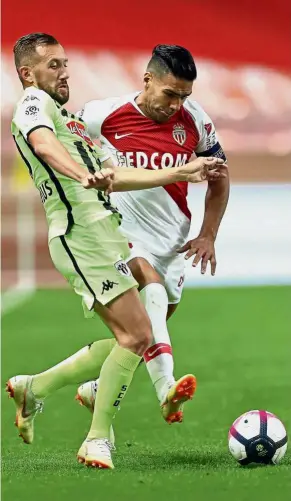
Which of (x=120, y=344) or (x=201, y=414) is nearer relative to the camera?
(x=120, y=344)

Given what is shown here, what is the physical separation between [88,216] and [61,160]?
16.8 inches

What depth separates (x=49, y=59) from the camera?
18.0 feet

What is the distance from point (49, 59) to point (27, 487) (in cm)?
196

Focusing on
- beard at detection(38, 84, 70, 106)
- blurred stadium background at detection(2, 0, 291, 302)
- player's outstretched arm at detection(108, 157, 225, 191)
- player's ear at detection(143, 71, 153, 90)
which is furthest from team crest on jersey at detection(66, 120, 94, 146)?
blurred stadium background at detection(2, 0, 291, 302)

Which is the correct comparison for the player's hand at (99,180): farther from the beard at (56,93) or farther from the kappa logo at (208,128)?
the kappa logo at (208,128)

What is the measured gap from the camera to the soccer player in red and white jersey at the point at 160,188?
6.01 m

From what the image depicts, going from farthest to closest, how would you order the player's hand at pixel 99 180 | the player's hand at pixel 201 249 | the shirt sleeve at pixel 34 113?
the player's hand at pixel 201 249
the shirt sleeve at pixel 34 113
the player's hand at pixel 99 180

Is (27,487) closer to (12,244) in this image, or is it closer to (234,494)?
(234,494)

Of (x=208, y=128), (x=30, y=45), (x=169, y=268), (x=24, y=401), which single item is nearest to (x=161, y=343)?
(x=169, y=268)

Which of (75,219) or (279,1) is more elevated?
(279,1)

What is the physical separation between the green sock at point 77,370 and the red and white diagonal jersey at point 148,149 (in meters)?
0.63

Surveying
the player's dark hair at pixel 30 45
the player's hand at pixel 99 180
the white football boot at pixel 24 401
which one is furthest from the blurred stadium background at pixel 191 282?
the player's dark hair at pixel 30 45

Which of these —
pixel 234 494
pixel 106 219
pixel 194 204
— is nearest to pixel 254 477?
pixel 234 494

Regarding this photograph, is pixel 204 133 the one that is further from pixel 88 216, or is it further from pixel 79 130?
pixel 88 216
